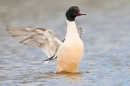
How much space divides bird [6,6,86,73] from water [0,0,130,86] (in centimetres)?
27

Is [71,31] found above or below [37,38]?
above

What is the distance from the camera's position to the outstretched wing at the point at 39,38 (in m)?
11.0

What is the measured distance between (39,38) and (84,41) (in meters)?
5.66

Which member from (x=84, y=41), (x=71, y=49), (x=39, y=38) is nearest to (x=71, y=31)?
(x=71, y=49)

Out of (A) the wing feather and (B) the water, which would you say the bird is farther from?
(B) the water

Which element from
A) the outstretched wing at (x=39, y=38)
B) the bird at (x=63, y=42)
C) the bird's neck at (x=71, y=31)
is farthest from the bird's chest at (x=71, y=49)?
the outstretched wing at (x=39, y=38)

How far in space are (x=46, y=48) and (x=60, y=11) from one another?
12.0 metres

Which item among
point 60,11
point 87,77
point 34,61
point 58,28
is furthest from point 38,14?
point 87,77

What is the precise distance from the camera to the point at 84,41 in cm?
1666

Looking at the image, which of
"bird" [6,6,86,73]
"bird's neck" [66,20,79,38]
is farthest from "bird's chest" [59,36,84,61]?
"bird's neck" [66,20,79,38]

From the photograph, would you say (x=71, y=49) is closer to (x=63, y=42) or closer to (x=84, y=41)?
(x=63, y=42)

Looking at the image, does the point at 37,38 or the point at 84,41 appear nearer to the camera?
the point at 37,38

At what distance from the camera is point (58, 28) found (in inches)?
771

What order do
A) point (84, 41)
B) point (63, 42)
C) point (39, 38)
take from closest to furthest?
point (63, 42) < point (39, 38) < point (84, 41)
